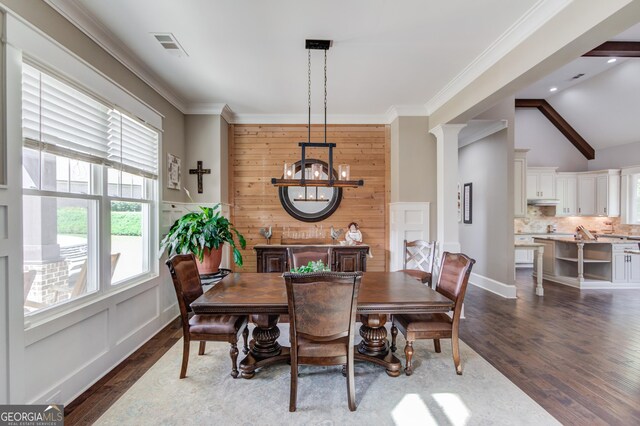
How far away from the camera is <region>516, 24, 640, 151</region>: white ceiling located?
5371mm

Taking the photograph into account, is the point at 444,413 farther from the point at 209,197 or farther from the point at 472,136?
the point at 472,136

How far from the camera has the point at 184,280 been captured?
8.08 ft

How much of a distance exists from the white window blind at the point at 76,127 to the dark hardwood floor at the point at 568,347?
146 inches

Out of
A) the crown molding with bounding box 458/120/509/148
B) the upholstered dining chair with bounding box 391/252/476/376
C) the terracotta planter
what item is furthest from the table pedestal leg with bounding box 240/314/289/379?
the crown molding with bounding box 458/120/509/148

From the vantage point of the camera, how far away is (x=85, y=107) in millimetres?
2320

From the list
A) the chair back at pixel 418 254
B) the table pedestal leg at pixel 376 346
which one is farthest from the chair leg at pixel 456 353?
the chair back at pixel 418 254

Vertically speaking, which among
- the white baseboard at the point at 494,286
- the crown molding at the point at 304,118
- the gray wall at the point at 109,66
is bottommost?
the white baseboard at the point at 494,286

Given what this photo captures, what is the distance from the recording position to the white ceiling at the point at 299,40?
7.20ft

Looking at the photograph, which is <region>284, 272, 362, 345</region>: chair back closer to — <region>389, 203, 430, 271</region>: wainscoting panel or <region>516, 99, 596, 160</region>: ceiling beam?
<region>389, 203, 430, 271</region>: wainscoting panel

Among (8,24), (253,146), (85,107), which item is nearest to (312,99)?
(253,146)

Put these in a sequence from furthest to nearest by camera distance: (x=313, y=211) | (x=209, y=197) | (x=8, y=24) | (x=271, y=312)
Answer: (x=313, y=211) → (x=209, y=197) → (x=271, y=312) → (x=8, y=24)

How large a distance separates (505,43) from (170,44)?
10.1 feet

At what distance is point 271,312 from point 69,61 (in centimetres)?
236

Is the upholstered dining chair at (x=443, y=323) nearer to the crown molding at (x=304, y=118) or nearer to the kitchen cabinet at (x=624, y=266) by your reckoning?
the crown molding at (x=304, y=118)
